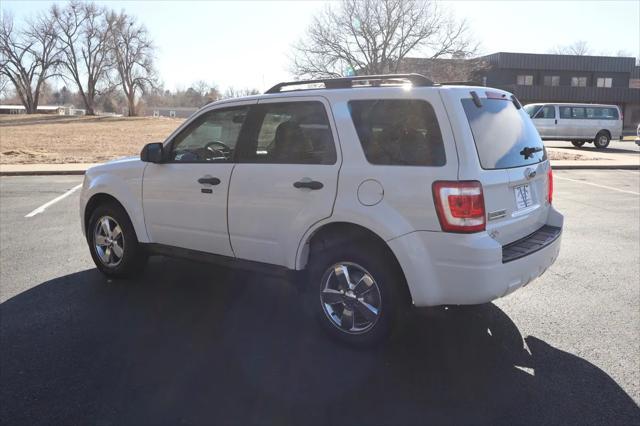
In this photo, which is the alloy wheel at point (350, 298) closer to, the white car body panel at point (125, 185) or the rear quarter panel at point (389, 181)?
the rear quarter panel at point (389, 181)

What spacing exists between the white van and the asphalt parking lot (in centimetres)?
2363

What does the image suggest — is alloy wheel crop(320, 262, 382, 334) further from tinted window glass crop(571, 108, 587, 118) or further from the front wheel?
tinted window glass crop(571, 108, 587, 118)

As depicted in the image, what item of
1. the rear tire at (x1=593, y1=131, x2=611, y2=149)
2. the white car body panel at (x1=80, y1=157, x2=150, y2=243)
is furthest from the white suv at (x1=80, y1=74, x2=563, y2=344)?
the rear tire at (x1=593, y1=131, x2=611, y2=149)

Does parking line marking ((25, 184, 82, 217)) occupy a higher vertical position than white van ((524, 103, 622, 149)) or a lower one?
lower

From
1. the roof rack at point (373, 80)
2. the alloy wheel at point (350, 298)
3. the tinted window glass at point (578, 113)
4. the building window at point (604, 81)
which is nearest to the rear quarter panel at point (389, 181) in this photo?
the roof rack at point (373, 80)

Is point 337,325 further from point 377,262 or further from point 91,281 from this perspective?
point 91,281

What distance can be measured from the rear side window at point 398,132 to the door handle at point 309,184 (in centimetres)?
41

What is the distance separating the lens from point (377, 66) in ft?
126

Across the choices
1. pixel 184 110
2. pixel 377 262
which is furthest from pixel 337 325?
pixel 184 110

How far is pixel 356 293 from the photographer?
12.5ft

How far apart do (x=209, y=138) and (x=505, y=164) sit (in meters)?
2.56

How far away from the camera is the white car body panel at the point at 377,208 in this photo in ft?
11.2

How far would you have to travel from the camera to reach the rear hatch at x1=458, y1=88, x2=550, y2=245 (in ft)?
11.5

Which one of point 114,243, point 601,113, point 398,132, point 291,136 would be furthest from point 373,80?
point 601,113
